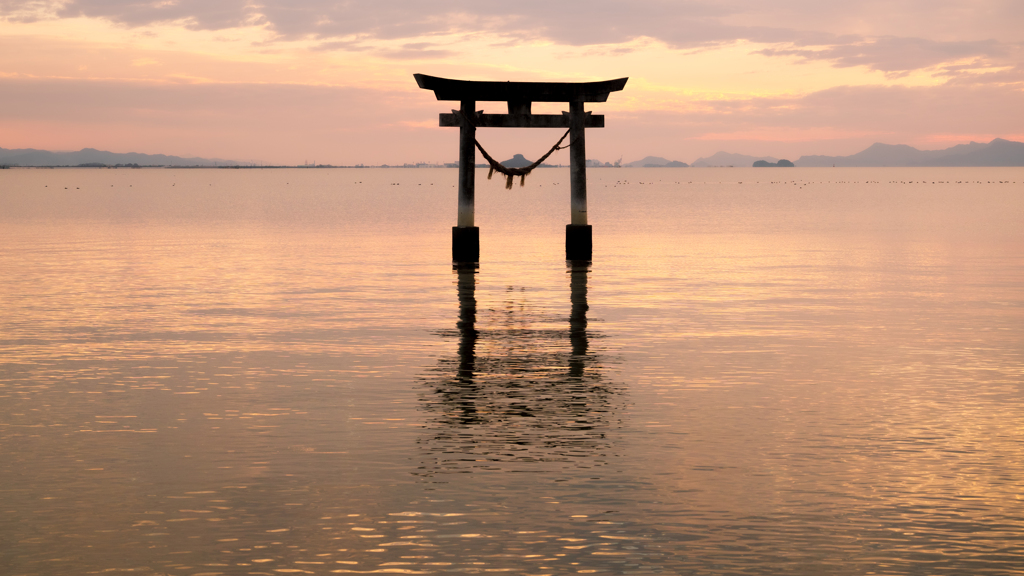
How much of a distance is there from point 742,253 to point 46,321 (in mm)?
19321

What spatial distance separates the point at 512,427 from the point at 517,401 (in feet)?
3.56

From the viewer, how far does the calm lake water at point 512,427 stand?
6.28 metres

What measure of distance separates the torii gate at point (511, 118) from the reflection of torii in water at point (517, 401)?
10.7 m

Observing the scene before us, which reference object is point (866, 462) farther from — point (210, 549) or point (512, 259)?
point (512, 259)

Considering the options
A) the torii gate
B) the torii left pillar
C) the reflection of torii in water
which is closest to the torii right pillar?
the torii gate

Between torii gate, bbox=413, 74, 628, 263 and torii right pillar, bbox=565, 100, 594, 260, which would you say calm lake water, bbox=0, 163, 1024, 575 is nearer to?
torii gate, bbox=413, 74, 628, 263

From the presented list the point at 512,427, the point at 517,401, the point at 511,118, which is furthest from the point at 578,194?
the point at 512,427

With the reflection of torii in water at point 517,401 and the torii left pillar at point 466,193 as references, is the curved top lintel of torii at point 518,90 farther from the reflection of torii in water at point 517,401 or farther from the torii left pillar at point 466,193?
the reflection of torii in water at point 517,401

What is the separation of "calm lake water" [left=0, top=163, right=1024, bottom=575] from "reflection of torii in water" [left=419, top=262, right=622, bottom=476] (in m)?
0.04

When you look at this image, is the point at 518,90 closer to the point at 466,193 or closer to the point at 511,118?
the point at 511,118

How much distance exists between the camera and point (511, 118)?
25859 mm

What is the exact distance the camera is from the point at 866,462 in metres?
8.05

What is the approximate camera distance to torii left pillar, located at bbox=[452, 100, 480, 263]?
25.6 m

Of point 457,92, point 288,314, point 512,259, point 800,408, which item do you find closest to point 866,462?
point 800,408
